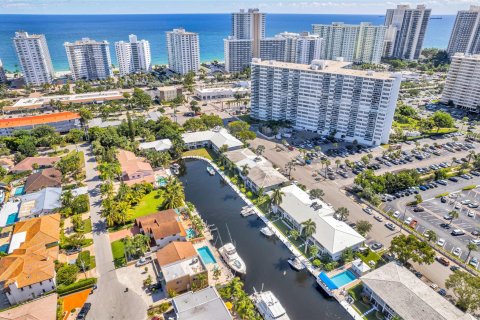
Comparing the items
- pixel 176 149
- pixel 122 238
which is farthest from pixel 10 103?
pixel 122 238

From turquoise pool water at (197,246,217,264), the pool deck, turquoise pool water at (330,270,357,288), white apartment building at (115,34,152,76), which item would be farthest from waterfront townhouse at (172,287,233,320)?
white apartment building at (115,34,152,76)

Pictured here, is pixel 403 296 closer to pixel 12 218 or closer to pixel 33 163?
pixel 12 218

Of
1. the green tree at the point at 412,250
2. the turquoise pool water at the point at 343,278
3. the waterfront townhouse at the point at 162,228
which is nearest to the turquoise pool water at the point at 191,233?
the waterfront townhouse at the point at 162,228

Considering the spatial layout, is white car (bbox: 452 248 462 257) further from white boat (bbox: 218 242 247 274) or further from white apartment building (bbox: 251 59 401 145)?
white apartment building (bbox: 251 59 401 145)

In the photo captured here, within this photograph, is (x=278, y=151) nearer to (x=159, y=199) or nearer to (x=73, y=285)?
(x=159, y=199)

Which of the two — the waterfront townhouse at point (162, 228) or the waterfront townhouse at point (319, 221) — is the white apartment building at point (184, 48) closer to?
the waterfront townhouse at point (319, 221)

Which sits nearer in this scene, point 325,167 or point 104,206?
point 104,206
